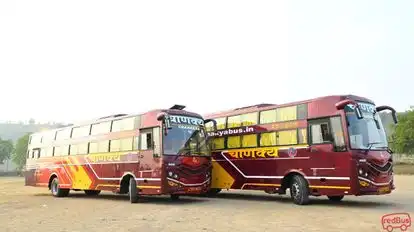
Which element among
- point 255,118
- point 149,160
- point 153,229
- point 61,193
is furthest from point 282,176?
point 61,193

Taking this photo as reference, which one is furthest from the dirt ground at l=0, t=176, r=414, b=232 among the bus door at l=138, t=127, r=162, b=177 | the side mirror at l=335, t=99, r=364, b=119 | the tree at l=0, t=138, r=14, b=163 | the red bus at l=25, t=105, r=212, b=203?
the tree at l=0, t=138, r=14, b=163

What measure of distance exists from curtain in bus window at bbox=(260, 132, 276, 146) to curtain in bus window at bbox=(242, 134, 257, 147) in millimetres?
412

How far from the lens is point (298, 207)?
14.5 metres

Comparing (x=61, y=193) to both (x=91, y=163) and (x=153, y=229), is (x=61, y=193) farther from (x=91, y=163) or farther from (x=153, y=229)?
(x=153, y=229)

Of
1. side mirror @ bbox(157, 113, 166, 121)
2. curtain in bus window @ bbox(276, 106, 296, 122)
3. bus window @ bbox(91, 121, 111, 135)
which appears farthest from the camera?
bus window @ bbox(91, 121, 111, 135)

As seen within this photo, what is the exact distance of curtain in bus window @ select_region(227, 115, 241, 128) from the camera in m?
A: 18.7

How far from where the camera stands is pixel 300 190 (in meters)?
15.3

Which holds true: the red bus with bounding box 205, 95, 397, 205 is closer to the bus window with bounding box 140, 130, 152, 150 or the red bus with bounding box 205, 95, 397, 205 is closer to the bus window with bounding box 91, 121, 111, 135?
the bus window with bounding box 140, 130, 152, 150

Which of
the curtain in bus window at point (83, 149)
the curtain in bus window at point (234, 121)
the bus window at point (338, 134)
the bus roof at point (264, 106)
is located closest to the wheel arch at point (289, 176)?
the bus window at point (338, 134)

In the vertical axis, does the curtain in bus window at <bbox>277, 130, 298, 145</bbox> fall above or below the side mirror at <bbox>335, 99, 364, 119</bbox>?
below

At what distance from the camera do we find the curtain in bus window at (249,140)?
1770cm

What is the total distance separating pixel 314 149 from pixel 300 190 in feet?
4.80

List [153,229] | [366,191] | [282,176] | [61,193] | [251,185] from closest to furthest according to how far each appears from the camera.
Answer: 1. [153,229]
2. [366,191]
3. [282,176]
4. [251,185]
5. [61,193]

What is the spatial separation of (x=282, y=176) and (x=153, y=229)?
718cm
